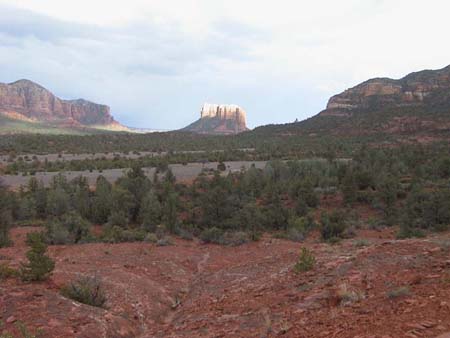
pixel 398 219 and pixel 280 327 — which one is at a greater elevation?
pixel 280 327

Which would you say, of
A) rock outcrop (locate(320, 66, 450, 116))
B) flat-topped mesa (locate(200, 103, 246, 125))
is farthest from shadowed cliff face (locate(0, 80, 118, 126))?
rock outcrop (locate(320, 66, 450, 116))

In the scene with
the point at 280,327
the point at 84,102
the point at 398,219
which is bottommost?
the point at 398,219

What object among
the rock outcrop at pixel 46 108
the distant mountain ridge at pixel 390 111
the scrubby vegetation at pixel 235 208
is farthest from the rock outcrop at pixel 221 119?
the scrubby vegetation at pixel 235 208

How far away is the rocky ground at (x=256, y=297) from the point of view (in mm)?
5688

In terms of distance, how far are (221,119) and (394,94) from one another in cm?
9441

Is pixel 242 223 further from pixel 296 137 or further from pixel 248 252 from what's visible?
pixel 296 137

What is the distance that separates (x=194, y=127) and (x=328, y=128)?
294ft

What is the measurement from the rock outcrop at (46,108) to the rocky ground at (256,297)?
15028 cm

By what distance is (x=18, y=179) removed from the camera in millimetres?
43625

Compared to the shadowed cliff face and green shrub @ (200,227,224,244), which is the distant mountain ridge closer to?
green shrub @ (200,227,224,244)

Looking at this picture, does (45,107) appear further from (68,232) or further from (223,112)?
(68,232)

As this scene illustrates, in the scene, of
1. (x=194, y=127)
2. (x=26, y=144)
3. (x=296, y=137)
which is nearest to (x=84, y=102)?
(x=194, y=127)

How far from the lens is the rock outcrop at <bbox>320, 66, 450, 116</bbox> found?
88.2 metres

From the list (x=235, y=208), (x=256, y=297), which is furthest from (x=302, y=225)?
(x=256, y=297)
